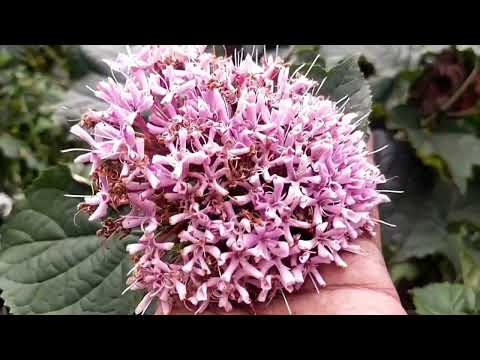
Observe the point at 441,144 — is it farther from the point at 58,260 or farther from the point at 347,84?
the point at 58,260

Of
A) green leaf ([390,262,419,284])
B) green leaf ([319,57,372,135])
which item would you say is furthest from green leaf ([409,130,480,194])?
green leaf ([319,57,372,135])

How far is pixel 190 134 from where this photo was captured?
0.75m

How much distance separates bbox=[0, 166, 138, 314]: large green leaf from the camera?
0.99 m

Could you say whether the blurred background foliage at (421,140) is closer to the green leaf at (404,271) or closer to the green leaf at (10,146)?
the green leaf at (404,271)

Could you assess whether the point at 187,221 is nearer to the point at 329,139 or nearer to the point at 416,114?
the point at 329,139

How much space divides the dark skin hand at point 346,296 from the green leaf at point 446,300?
362mm

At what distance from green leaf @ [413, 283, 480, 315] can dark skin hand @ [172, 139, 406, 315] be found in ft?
1.19

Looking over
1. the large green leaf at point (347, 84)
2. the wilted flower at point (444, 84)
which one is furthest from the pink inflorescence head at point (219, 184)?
the wilted flower at point (444, 84)

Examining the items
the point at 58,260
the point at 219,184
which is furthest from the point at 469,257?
the point at 58,260

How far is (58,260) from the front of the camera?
104 centimetres

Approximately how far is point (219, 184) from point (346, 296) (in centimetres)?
24

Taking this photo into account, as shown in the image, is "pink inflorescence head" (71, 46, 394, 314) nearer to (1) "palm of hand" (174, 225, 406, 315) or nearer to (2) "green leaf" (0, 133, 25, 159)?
(1) "palm of hand" (174, 225, 406, 315)

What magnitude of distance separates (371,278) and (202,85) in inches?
14.8

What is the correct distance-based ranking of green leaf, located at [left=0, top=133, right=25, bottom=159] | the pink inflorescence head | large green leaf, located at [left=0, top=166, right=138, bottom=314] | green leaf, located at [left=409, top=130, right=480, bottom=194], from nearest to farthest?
the pink inflorescence head, large green leaf, located at [left=0, top=166, right=138, bottom=314], green leaf, located at [left=409, top=130, right=480, bottom=194], green leaf, located at [left=0, top=133, right=25, bottom=159]
